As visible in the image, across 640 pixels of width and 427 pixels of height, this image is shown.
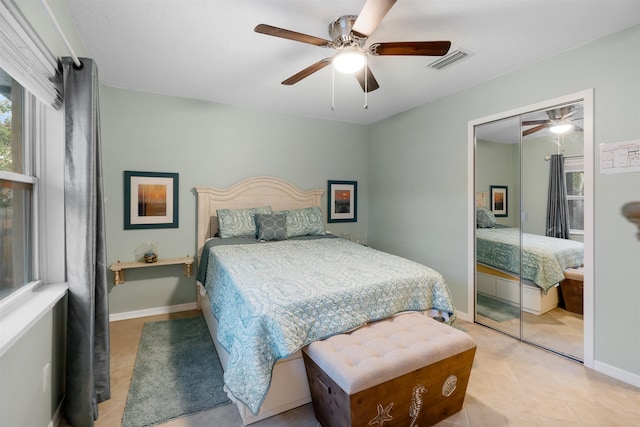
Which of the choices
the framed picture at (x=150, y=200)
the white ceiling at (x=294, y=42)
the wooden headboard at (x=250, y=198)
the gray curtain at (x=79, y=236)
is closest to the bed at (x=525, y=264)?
the white ceiling at (x=294, y=42)

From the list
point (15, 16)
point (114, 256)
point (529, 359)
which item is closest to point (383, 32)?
point (15, 16)

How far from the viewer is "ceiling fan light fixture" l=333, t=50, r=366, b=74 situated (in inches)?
76.9

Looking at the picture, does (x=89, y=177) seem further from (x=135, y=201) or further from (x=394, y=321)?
(x=394, y=321)

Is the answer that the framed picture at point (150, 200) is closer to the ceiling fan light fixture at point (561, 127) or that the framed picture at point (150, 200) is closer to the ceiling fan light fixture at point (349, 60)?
the ceiling fan light fixture at point (349, 60)

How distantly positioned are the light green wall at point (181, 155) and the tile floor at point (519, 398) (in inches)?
37.8

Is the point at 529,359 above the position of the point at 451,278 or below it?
below

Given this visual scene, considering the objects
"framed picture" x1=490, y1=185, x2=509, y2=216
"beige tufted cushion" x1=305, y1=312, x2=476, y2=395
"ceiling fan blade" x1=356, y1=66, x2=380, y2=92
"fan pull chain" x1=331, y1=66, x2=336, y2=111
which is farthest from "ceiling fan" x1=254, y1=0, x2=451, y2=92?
"beige tufted cushion" x1=305, y1=312, x2=476, y2=395

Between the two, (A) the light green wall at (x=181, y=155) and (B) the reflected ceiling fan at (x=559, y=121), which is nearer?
(B) the reflected ceiling fan at (x=559, y=121)

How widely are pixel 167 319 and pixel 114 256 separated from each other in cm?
89

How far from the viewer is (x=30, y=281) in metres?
1.60

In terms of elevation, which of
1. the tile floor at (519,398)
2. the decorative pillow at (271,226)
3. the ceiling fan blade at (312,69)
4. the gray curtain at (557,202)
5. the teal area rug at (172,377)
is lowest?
the tile floor at (519,398)

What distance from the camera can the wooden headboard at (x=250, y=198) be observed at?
11.7ft

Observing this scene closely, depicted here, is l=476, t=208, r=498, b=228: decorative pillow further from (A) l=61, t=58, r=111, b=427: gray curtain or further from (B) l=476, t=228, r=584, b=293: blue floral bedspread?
(A) l=61, t=58, r=111, b=427: gray curtain

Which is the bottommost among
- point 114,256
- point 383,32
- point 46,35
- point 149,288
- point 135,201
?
point 149,288
